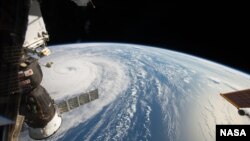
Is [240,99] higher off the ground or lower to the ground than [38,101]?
lower

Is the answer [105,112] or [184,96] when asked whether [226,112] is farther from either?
[105,112]

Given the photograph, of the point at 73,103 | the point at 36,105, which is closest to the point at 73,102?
the point at 73,103

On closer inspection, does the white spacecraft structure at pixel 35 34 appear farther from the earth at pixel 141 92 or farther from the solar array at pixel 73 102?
the earth at pixel 141 92

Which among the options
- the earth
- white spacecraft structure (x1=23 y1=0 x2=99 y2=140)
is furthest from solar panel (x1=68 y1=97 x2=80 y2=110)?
the earth

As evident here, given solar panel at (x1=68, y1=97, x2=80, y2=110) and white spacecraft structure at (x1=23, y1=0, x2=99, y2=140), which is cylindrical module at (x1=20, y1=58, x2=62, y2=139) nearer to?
white spacecraft structure at (x1=23, y1=0, x2=99, y2=140)

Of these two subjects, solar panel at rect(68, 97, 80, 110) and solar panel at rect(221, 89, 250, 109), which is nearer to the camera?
solar panel at rect(68, 97, 80, 110)

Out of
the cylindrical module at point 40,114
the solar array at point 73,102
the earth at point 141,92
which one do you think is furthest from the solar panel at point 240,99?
the cylindrical module at point 40,114

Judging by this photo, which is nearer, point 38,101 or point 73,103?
point 38,101

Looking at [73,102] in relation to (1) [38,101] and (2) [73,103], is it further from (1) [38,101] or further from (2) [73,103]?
(1) [38,101]
